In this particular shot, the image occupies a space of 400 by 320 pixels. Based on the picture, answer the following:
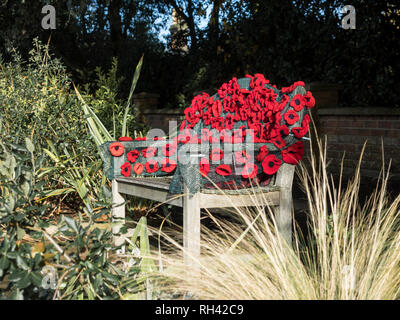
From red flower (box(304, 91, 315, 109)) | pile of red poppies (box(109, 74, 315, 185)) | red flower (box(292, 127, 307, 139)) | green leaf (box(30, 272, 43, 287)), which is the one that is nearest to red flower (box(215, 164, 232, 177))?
pile of red poppies (box(109, 74, 315, 185))

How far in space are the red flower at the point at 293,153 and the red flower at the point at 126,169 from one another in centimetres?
101

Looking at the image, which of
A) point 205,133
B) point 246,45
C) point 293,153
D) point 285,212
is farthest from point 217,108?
point 246,45

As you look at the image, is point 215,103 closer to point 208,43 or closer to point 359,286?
point 359,286

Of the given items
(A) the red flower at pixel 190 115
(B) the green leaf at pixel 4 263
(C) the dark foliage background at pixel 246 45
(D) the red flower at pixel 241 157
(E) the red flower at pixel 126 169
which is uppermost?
(C) the dark foliage background at pixel 246 45

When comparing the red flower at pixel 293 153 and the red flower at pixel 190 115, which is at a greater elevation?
the red flower at pixel 190 115

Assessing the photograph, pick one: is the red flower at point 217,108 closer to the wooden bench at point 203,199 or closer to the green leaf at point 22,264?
the wooden bench at point 203,199

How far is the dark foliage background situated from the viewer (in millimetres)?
6336

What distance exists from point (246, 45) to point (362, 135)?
2.46 m

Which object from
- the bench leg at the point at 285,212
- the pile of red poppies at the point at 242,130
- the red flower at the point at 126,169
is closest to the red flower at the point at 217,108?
the pile of red poppies at the point at 242,130

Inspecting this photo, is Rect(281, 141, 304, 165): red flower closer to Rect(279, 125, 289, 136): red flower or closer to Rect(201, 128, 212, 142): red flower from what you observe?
Rect(279, 125, 289, 136): red flower

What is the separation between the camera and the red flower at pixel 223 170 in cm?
291

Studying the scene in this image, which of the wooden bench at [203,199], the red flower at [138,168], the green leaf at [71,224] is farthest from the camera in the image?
the red flower at [138,168]

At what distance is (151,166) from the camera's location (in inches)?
137

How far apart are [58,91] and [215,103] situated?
60.2 inches
